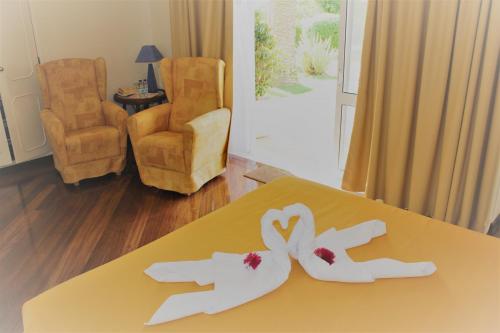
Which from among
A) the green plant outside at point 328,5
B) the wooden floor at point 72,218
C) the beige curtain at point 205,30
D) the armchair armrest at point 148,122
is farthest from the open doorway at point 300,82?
the armchair armrest at point 148,122

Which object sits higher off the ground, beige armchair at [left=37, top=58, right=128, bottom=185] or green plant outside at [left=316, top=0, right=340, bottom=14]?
green plant outside at [left=316, top=0, right=340, bottom=14]

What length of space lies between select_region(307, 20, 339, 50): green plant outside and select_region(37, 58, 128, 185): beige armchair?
6.59ft

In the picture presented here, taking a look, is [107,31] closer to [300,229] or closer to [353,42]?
[353,42]

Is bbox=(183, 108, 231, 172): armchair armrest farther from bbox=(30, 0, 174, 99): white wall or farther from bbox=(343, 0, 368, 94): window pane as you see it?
bbox=(30, 0, 174, 99): white wall

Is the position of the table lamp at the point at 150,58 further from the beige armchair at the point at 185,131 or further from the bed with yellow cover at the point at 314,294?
the bed with yellow cover at the point at 314,294

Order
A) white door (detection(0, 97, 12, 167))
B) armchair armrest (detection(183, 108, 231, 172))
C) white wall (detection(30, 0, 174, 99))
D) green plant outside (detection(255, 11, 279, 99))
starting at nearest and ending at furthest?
1. armchair armrest (detection(183, 108, 231, 172))
2. white door (detection(0, 97, 12, 167))
3. white wall (detection(30, 0, 174, 99))
4. green plant outside (detection(255, 11, 279, 99))

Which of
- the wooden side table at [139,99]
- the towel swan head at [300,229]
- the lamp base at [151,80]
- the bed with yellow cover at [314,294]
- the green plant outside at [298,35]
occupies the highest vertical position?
the green plant outside at [298,35]

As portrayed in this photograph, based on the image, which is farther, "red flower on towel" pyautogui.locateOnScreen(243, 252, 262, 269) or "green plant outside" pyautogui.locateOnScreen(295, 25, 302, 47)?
"green plant outside" pyautogui.locateOnScreen(295, 25, 302, 47)

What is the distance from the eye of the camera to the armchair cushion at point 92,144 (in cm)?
361

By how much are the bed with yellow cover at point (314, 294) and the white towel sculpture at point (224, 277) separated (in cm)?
3

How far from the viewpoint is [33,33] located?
12.8 feet

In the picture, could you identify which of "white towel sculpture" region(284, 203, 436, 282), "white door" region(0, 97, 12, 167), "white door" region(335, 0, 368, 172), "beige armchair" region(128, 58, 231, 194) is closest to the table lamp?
"beige armchair" region(128, 58, 231, 194)

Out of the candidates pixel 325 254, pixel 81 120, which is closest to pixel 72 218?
pixel 81 120

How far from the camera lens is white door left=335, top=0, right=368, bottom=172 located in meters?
3.08
